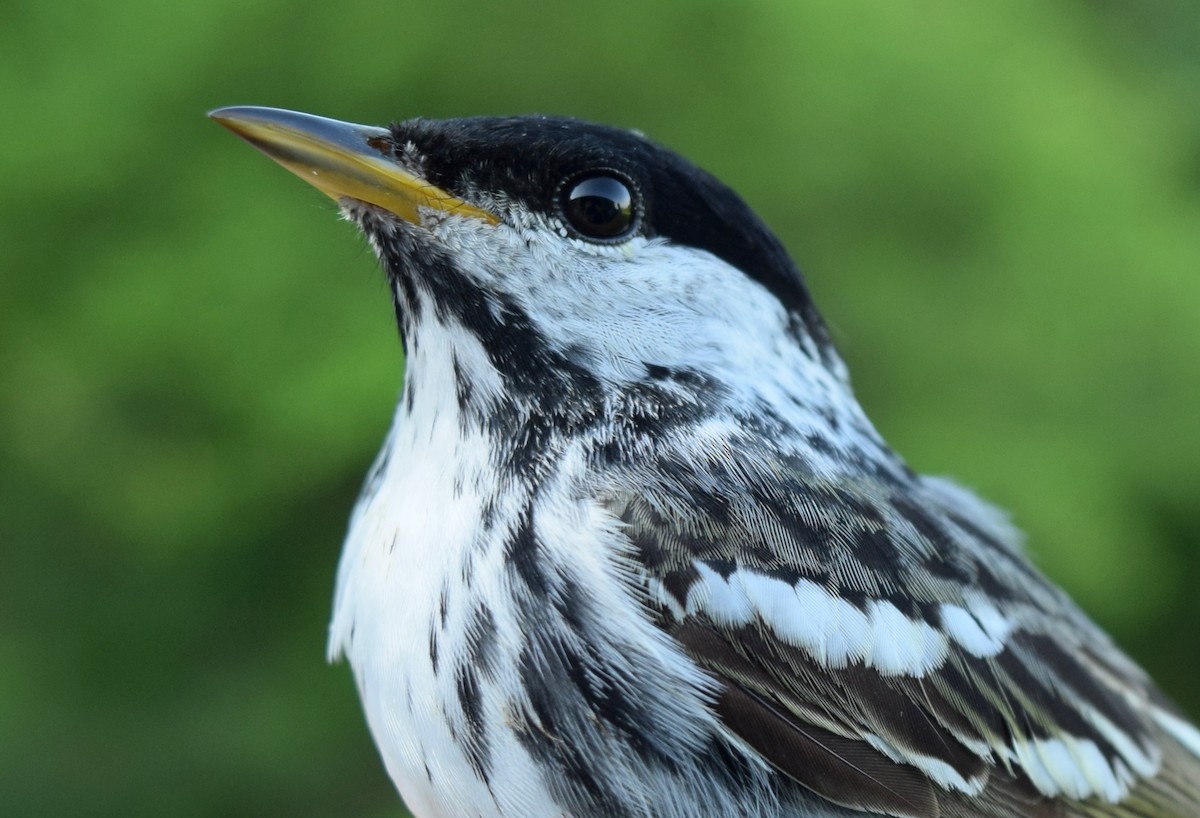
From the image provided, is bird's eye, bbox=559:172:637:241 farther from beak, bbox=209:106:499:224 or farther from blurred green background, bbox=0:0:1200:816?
blurred green background, bbox=0:0:1200:816

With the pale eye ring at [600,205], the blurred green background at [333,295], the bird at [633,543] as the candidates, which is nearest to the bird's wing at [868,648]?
the bird at [633,543]

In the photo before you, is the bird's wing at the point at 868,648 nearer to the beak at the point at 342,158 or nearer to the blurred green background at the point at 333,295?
the beak at the point at 342,158

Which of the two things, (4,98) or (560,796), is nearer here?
(560,796)

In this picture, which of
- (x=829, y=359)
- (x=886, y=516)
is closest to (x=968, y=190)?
(x=829, y=359)

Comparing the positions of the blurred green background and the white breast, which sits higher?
the blurred green background

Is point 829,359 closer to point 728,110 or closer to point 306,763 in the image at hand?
point 728,110

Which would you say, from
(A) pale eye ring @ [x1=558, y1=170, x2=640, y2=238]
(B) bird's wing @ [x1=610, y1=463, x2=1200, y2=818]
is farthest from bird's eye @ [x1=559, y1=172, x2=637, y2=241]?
(B) bird's wing @ [x1=610, y1=463, x2=1200, y2=818]

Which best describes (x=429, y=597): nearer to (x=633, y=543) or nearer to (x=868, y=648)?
(x=633, y=543)
